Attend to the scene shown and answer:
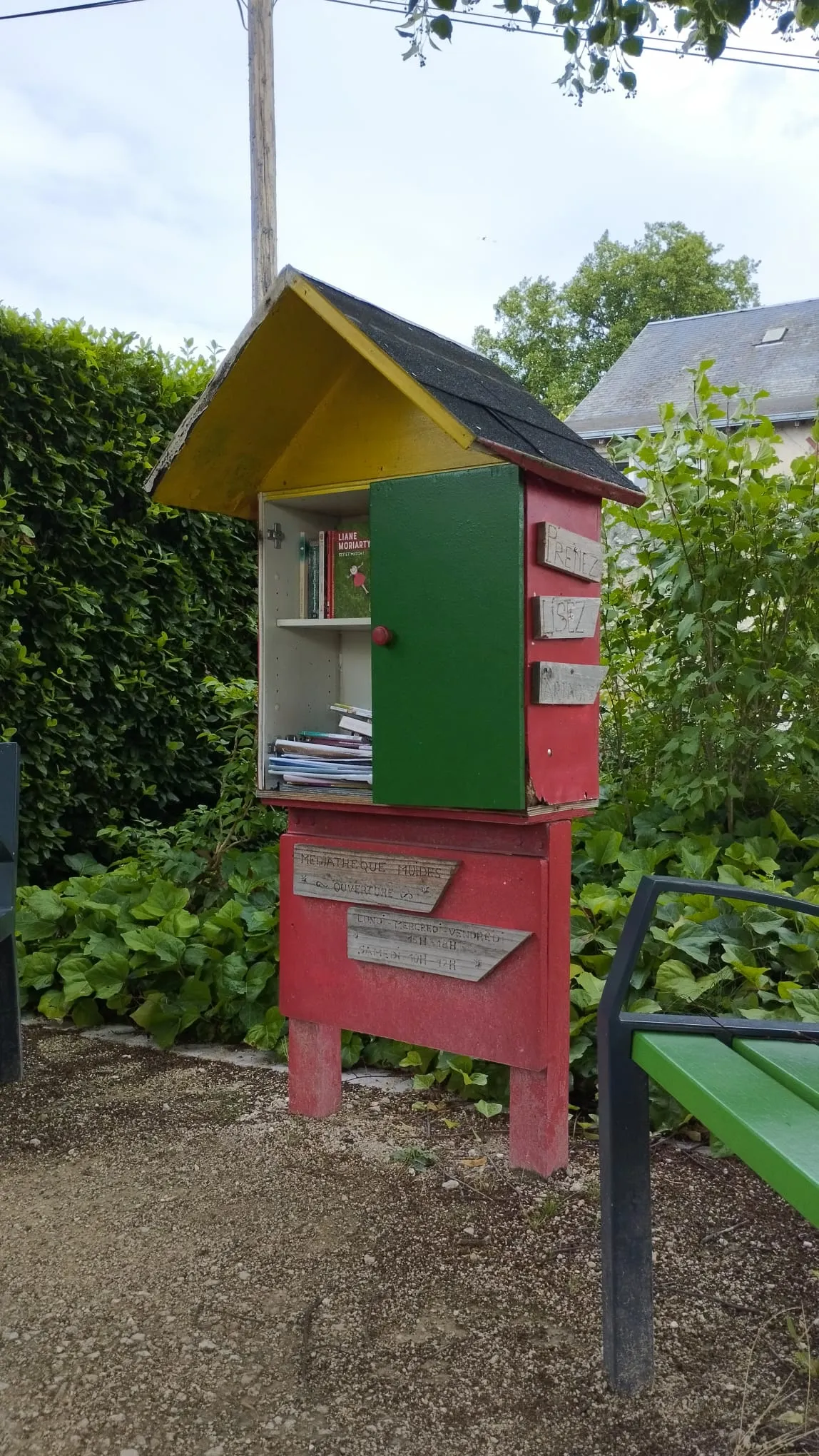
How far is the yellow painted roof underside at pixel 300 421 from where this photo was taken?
238 centimetres

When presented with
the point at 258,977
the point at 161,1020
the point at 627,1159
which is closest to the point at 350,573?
the point at 258,977

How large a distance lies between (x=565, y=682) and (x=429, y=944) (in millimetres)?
729

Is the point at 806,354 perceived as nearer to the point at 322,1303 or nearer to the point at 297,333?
the point at 297,333

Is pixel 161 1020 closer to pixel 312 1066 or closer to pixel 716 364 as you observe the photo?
pixel 312 1066

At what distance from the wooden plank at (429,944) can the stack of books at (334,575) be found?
2.89 ft

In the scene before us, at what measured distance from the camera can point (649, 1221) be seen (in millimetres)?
1685

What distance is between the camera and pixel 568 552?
7.89ft

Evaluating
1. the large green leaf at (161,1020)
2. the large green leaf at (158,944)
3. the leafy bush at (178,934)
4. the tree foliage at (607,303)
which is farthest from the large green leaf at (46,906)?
the tree foliage at (607,303)

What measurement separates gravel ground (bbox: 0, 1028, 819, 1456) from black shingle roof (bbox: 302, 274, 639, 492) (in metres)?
1.71

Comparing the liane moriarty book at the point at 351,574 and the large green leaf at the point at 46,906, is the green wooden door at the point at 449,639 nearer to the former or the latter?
the liane moriarty book at the point at 351,574

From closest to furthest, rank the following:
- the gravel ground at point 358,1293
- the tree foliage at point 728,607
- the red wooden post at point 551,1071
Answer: the gravel ground at point 358,1293
the red wooden post at point 551,1071
the tree foliage at point 728,607

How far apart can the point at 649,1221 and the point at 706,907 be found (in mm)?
1450

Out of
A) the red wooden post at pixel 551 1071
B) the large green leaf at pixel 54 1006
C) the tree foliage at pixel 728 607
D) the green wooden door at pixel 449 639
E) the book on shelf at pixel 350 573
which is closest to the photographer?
the green wooden door at pixel 449 639

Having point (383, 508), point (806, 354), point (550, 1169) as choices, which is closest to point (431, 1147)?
point (550, 1169)
